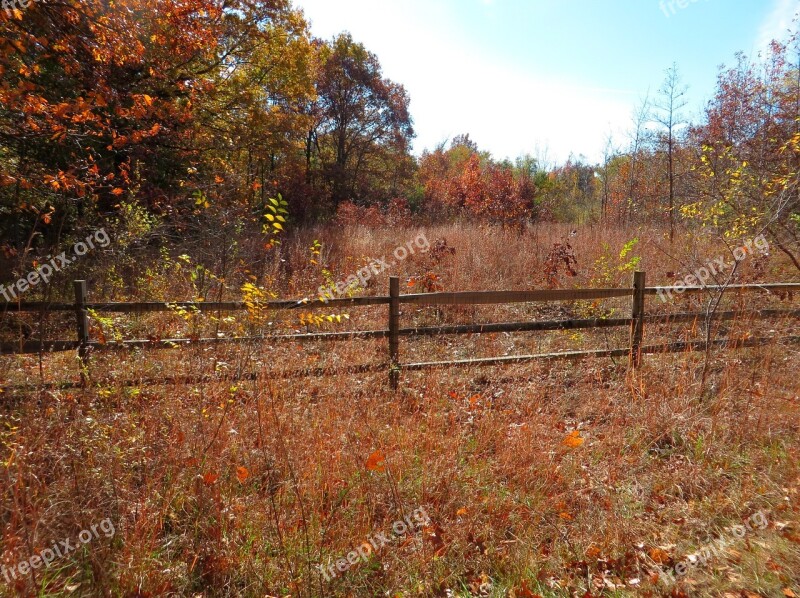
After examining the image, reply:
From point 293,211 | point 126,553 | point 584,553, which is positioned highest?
point 293,211

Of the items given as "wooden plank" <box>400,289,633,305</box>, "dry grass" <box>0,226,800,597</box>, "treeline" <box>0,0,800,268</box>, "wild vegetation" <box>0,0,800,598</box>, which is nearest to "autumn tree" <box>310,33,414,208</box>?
"treeline" <box>0,0,800,268</box>

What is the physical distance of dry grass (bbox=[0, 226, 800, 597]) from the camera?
8.57ft

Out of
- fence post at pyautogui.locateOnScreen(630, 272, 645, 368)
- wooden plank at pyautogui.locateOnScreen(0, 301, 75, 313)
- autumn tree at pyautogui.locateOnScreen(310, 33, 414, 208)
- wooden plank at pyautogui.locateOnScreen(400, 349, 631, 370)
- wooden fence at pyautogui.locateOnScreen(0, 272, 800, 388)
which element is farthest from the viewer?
autumn tree at pyautogui.locateOnScreen(310, 33, 414, 208)

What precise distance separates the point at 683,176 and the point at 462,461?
1375 cm

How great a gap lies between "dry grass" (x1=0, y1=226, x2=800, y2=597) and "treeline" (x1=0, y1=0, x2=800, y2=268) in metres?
1.56

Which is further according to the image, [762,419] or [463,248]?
[463,248]

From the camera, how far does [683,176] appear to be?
45.2ft

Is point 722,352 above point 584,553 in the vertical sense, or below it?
above

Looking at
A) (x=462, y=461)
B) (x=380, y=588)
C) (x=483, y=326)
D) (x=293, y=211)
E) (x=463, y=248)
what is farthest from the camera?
(x=293, y=211)

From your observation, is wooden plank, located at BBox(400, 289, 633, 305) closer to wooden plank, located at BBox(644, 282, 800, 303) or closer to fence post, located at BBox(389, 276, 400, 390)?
fence post, located at BBox(389, 276, 400, 390)

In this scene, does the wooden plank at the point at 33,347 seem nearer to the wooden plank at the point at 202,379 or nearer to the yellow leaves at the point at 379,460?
the wooden plank at the point at 202,379

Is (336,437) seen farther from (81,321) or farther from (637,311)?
(637,311)

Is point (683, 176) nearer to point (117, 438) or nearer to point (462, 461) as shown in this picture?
point (462, 461)

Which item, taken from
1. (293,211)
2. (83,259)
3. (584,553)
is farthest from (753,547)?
(293,211)
